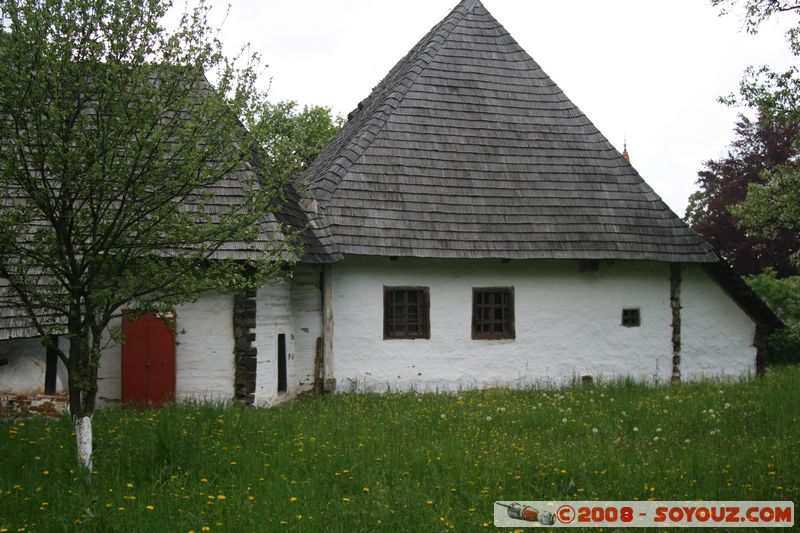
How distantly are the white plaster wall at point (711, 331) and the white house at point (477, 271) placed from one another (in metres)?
0.03

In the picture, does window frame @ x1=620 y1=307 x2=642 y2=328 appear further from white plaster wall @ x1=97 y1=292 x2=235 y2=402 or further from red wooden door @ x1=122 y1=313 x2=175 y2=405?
red wooden door @ x1=122 y1=313 x2=175 y2=405

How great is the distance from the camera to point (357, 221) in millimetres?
13055

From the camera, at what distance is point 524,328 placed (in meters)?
13.9

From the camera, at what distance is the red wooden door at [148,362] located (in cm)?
1080

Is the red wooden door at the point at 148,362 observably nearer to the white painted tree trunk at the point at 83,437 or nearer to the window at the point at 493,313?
the white painted tree trunk at the point at 83,437

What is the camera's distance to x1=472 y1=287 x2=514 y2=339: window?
13.7m

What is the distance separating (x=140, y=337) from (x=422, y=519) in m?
6.50

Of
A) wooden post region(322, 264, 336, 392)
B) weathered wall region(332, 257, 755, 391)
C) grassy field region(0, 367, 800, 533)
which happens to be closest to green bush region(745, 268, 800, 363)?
weathered wall region(332, 257, 755, 391)

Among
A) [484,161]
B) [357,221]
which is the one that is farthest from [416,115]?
[357,221]

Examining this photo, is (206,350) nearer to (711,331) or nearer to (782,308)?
(711,331)

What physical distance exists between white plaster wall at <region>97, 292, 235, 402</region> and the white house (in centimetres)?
3

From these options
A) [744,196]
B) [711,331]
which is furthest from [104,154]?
[744,196]

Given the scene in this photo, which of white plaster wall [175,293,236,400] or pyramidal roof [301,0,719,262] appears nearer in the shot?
white plaster wall [175,293,236,400]

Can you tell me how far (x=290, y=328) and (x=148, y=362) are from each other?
2.67 metres
